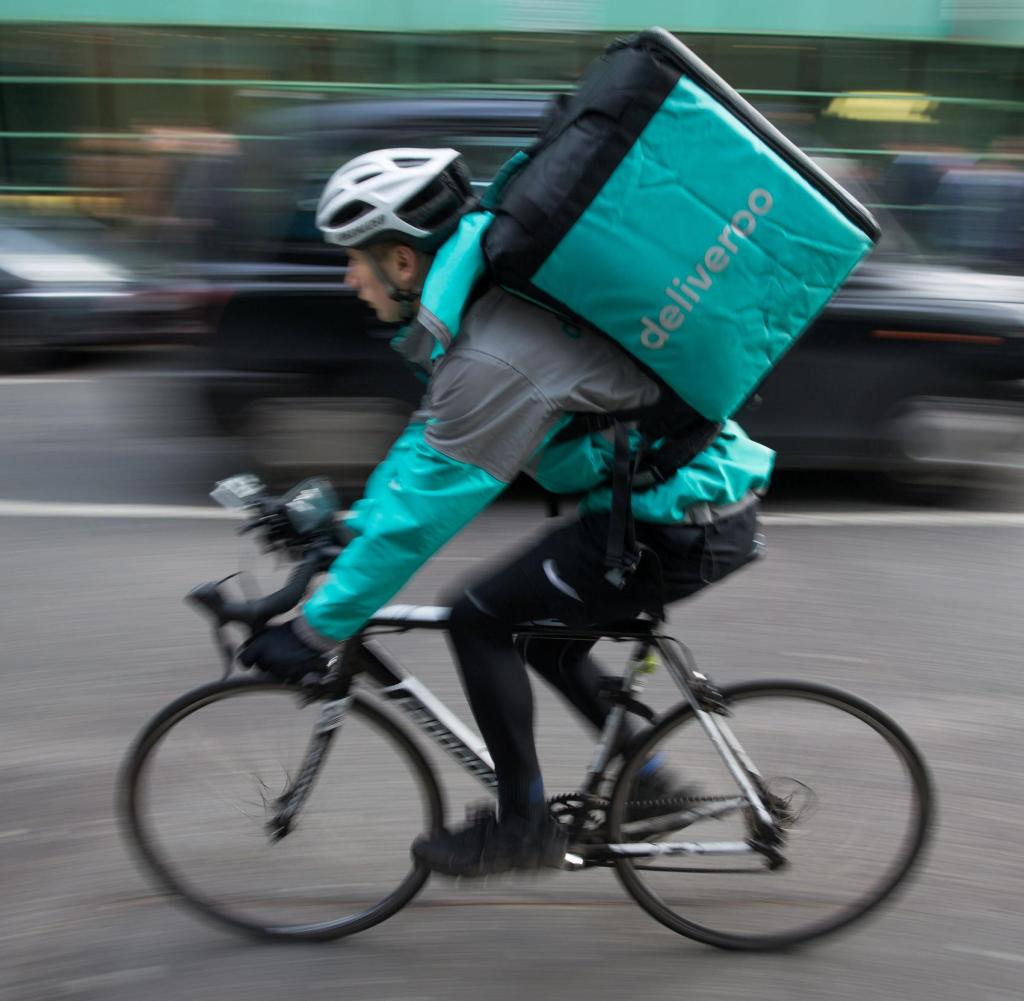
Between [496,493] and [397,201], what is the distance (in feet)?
1.94

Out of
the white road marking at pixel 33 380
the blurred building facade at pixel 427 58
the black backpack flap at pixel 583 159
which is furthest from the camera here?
the blurred building facade at pixel 427 58

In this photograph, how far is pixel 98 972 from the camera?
2643 mm

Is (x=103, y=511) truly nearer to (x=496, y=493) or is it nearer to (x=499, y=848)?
(x=499, y=848)

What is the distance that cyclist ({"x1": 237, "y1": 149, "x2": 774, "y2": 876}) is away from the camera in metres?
2.18

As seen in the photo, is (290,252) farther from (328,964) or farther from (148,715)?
(328,964)

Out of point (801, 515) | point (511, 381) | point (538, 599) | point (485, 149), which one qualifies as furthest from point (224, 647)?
point (801, 515)

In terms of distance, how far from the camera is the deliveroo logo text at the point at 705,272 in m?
2.09

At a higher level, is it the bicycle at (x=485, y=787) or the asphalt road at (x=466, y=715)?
the bicycle at (x=485, y=787)

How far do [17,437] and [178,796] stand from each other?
4918 mm

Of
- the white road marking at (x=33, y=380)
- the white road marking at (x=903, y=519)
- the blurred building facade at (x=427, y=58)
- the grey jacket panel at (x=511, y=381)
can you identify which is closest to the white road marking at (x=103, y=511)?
the white road marking at (x=903, y=519)

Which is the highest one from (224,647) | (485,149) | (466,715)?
(485,149)

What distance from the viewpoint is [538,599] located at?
96.0 inches

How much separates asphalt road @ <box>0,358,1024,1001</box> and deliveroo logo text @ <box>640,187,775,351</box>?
1.12m

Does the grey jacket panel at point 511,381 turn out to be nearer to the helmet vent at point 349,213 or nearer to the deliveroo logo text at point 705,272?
the deliveroo logo text at point 705,272
